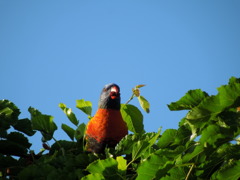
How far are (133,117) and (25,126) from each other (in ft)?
2.89

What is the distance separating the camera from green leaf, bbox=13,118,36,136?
2803mm

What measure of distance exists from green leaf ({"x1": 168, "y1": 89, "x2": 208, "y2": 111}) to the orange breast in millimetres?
1272

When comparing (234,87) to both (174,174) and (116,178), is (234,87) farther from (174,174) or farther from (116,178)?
(116,178)

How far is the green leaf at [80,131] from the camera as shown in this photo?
287 cm

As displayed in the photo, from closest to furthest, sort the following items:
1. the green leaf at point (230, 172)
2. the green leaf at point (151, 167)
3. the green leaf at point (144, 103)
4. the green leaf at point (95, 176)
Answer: the green leaf at point (230, 172)
the green leaf at point (151, 167)
the green leaf at point (95, 176)
the green leaf at point (144, 103)

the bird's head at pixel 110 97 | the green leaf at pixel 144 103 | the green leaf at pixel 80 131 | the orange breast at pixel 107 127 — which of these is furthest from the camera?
the bird's head at pixel 110 97

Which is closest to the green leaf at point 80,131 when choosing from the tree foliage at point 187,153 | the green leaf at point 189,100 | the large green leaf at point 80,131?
the large green leaf at point 80,131

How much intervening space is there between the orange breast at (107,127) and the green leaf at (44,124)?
35 centimetres

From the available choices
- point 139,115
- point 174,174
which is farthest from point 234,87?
point 139,115

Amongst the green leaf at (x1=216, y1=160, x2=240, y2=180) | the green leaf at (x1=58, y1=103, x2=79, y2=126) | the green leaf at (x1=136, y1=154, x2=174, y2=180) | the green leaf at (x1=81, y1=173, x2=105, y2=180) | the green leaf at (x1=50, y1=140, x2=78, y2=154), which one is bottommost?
the green leaf at (x1=216, y1=160, x2=240, y2=180)

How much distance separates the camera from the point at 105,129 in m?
3.11

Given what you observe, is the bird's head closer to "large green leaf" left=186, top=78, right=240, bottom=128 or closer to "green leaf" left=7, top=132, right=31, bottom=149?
"green leaf" left=7, top=132, right=31, bottom=149

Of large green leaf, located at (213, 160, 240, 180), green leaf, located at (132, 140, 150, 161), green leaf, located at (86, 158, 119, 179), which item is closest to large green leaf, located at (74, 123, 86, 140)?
green leaf, located at (132, 140, 150, 161)

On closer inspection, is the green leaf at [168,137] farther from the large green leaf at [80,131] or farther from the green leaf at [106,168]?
the large green leaf at [80,131]
